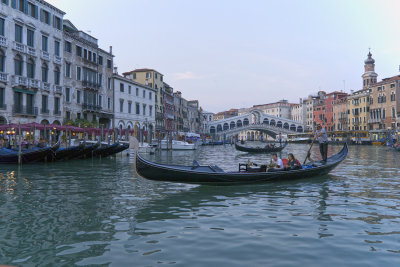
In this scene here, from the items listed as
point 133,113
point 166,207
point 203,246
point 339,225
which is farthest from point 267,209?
point 133,113

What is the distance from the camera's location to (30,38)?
21.0 meters

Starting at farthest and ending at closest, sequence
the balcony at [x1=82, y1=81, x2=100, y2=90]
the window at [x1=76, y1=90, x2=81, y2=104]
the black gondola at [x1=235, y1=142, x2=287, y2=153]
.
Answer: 1. the black gondola at [x1=235, y1=142, x2=287, y2=153]
2. the balcony at [x1=82, y1=81, x2=100, y2=90]
3. the window at [x1=76, y1=90, x2=81, y2=104]

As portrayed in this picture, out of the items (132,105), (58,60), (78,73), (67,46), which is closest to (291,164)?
(58,60)

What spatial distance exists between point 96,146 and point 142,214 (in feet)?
46.3

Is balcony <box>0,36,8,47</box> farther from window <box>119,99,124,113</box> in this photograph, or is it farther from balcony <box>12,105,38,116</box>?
window <box>119,99,124,113</box>

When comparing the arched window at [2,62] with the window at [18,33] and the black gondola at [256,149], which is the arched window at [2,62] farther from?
the black gondola at [256,149]

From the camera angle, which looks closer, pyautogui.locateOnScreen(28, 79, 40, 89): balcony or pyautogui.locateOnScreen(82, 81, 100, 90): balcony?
pyautogui.locateOnScreen(28, 79, 40, 89): balcony

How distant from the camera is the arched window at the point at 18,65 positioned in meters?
19.8

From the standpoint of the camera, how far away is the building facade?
31.0 m

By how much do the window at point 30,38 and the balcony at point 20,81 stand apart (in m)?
2.40

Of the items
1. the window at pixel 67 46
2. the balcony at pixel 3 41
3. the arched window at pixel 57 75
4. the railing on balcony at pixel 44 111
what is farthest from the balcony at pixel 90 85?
the balcony at pixel 3 41

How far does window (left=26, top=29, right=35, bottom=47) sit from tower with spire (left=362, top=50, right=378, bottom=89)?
5856cm

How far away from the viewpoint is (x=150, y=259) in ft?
11.9

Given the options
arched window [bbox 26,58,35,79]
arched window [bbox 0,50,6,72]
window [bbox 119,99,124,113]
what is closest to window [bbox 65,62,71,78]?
arched window [bbox 26,58,35,79]
